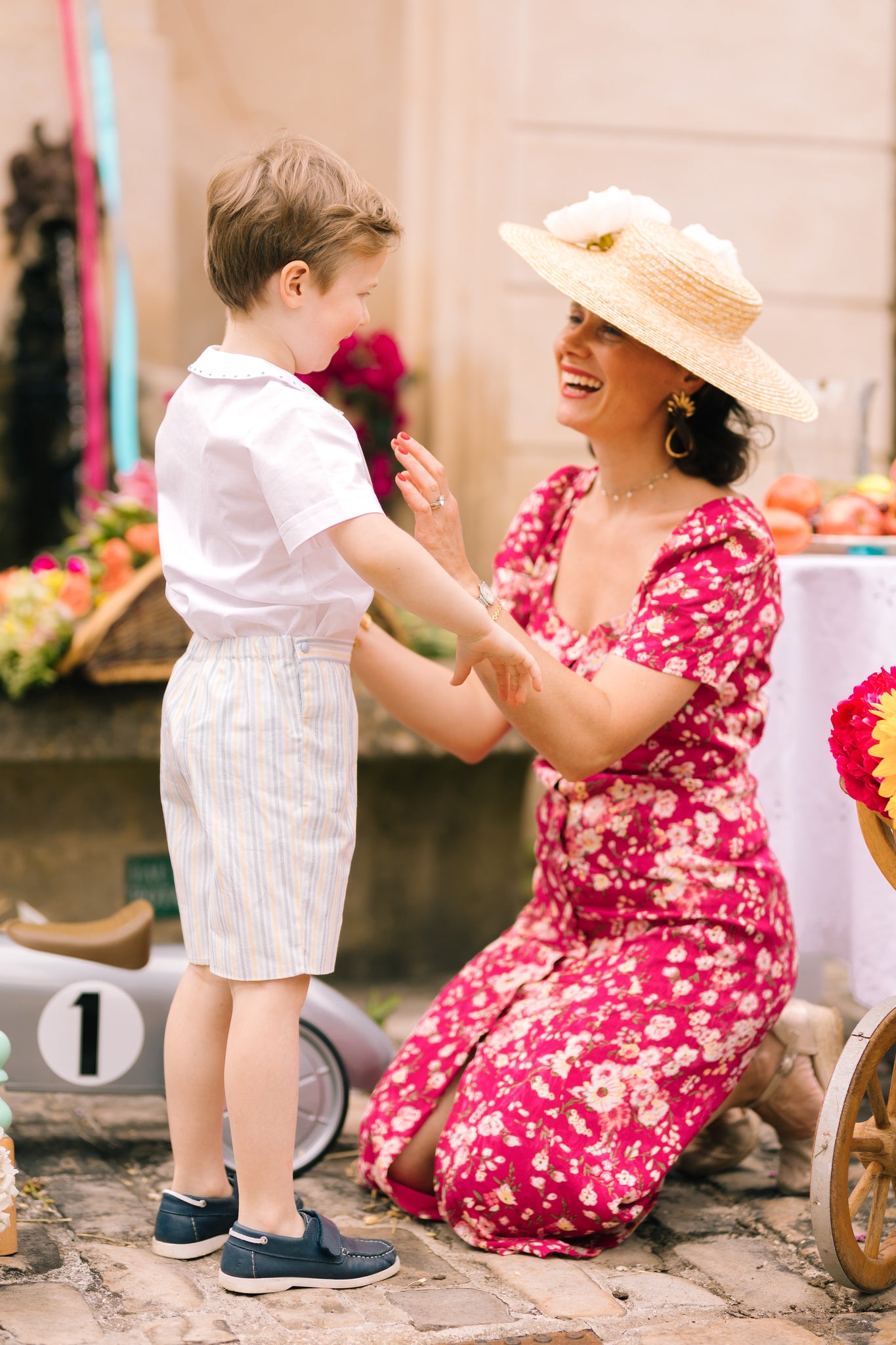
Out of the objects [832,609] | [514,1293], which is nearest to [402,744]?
[832,609]

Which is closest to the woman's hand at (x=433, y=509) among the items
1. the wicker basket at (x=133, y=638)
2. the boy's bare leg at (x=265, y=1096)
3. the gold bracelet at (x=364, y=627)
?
the gold bracelet at (x=364, y=627)

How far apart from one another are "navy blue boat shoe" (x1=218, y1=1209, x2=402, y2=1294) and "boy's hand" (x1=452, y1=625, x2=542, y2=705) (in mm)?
744

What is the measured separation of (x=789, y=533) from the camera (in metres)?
2.88

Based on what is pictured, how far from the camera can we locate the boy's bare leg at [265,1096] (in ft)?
6.22

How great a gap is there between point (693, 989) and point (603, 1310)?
1.65 ft

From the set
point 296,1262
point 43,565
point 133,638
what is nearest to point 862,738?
point 296,1262

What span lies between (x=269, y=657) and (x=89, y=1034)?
0.87 m

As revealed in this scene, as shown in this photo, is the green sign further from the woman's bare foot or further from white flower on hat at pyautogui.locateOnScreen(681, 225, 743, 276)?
white flower on hat at pyautogui.locateOnScreen(681, 225, 743, 276)

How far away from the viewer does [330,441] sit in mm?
1850

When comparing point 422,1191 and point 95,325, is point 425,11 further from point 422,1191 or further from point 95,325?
point 422,1191

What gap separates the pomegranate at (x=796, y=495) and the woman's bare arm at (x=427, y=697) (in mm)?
802

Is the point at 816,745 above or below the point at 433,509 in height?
below

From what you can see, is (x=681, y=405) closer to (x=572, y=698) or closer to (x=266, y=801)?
(x=572, y=698)

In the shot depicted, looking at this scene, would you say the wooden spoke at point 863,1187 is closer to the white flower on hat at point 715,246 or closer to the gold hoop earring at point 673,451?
the gold hoop earring at point 673,451
